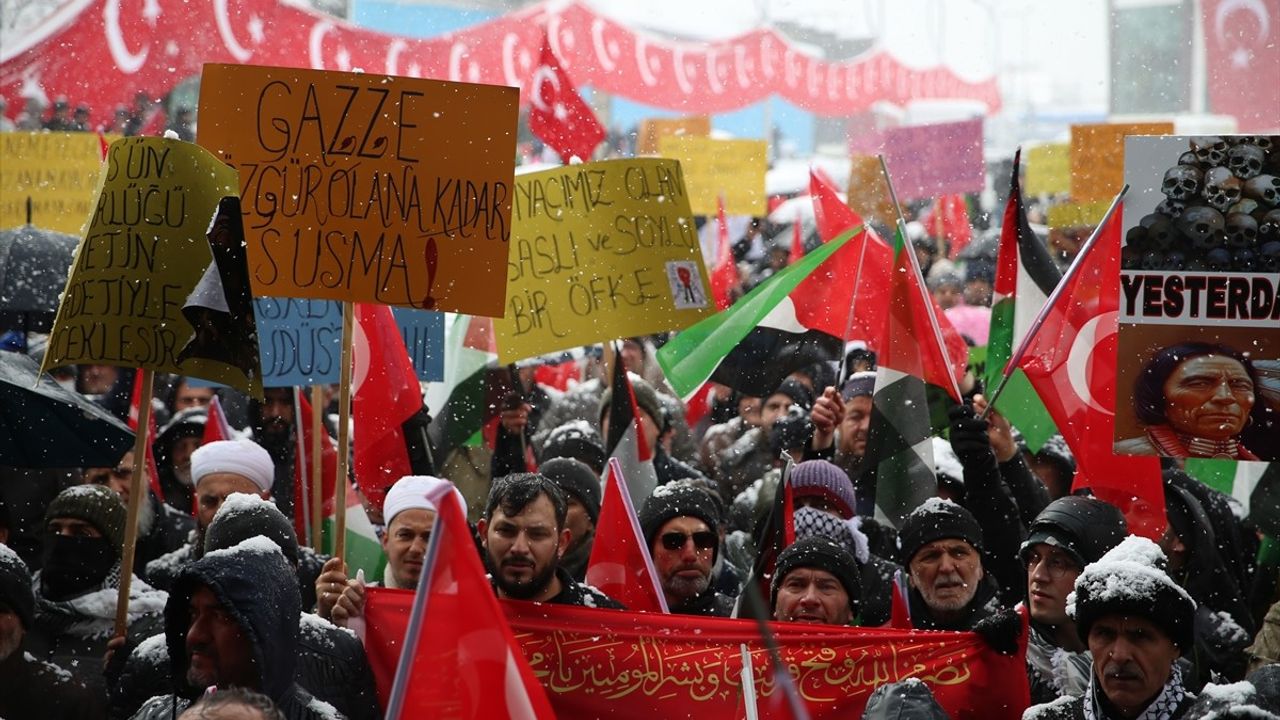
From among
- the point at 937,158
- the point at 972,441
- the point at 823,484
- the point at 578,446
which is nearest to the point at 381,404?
the point at 578,446

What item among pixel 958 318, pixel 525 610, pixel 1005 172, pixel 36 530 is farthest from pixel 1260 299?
pixel 1005 172

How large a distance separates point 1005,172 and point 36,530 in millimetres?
15638

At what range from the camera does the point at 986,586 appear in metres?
5.11

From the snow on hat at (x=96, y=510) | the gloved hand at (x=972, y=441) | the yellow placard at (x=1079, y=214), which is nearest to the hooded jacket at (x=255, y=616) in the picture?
the snow on hat at (x=96, y=510)

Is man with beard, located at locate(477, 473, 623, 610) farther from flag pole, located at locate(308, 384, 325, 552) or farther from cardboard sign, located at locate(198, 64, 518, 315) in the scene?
flag pole, located at locate(308, 384, 325, 552)

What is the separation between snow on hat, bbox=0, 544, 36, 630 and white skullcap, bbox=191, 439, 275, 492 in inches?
54.8

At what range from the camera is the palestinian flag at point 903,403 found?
220 inches

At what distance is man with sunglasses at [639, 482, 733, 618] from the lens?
5.27 meters

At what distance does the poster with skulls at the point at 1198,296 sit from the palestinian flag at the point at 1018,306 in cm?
107

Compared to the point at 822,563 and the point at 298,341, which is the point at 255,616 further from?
the point at 298,341

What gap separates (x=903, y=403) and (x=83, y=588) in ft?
8.87

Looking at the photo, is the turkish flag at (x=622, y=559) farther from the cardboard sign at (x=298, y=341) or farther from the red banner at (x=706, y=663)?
the cardboard sign at (x=298, y=341)

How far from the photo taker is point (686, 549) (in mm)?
5336

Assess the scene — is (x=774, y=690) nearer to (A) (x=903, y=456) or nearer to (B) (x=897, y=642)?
(B) (x=897, y=642)
